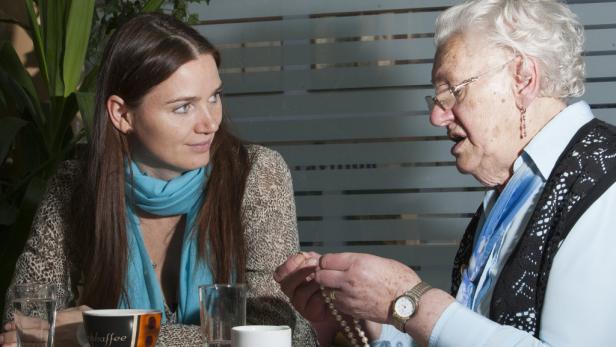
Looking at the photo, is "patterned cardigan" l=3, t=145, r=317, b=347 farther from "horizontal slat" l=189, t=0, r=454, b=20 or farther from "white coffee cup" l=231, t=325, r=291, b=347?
"horizontal slat" l=189, t=0, r=454, b=20

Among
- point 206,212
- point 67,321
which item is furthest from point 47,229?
point 67,321

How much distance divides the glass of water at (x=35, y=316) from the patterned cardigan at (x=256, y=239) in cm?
77

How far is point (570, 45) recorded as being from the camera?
1.89 metres

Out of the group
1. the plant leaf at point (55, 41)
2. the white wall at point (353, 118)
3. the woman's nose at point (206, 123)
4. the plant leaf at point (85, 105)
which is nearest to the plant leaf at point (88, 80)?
the plant leaf at point (55, 41)

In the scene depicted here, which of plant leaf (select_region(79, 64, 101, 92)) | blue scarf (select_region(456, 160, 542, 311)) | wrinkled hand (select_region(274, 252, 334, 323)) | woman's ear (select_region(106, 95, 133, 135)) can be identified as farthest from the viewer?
plant leaf (select_region(79, 64, 101, 92))

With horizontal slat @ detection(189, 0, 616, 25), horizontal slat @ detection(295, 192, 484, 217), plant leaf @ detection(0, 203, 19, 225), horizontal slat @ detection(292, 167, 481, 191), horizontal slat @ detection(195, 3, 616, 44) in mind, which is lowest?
horizontal slat @ detection(295, 192, 484, 217)

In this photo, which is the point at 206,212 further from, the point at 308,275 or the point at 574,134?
the point at 574,134

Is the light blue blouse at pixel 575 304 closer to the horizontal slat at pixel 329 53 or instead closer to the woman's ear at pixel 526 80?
the woman's ear at pixel 526 80

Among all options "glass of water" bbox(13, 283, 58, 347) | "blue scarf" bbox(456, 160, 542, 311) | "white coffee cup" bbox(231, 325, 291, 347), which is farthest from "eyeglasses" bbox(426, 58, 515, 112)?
"glass of water" bbox(13, 283, 58, 347)

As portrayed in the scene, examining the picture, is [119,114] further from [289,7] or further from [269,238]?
[289,7]

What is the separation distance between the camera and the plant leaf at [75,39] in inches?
147

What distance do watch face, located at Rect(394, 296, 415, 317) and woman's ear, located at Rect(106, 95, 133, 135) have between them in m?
1.20

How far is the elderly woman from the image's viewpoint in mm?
1601

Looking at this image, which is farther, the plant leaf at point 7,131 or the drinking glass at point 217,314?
the plant leaf at point 7,131
